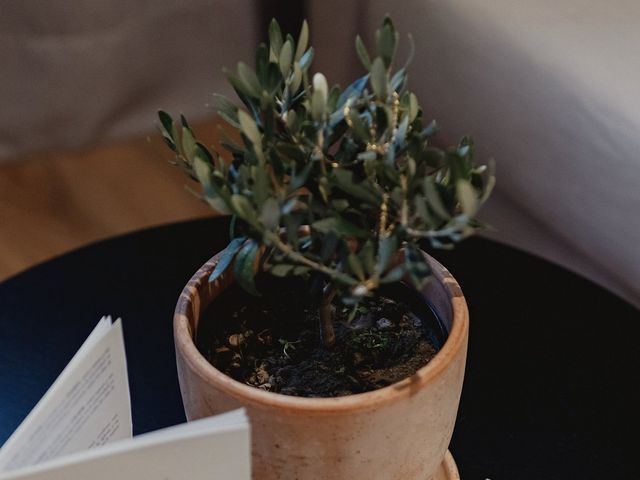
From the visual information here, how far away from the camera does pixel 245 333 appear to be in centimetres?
63

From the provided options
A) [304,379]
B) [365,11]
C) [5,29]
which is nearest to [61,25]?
[5,29]

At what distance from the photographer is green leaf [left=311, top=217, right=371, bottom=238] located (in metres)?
0.51

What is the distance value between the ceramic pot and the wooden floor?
3.74ft

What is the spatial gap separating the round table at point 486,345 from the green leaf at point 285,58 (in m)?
0.32

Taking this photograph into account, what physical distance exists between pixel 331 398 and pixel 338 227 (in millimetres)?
107

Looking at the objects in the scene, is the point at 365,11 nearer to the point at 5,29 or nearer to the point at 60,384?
the point at 5,29

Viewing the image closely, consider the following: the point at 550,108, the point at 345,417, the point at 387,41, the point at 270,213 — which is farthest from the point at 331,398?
the point at 550,108

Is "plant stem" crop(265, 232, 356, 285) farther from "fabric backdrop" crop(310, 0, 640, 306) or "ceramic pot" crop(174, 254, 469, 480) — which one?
"fabric backdrop" crop(310, 0, 640, 306)

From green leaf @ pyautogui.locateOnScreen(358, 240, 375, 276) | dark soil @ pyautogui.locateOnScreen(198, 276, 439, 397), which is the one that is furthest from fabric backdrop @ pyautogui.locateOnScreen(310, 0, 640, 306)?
green leaf @ pyautogui.locateOnScreen(358, 240, 375, 276)

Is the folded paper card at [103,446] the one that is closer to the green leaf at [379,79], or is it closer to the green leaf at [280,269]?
the green leaf at [280,269]

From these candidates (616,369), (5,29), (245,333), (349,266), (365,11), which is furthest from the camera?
(5,29)

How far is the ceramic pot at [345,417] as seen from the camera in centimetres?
53

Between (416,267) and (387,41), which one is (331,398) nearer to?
(416,267)

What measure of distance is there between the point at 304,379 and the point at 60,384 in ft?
0.54
